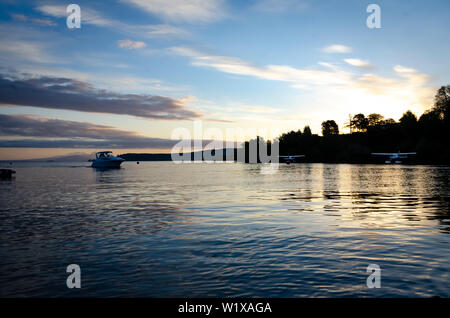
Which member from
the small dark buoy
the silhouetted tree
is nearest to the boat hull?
the small dark buoy

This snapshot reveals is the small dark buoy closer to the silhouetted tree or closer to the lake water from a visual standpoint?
the lake water

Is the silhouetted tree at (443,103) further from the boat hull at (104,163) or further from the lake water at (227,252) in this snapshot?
the lake water at (227,252)

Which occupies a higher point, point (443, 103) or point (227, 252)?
point (443, 103)

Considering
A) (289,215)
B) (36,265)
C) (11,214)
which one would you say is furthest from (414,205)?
(11,214)

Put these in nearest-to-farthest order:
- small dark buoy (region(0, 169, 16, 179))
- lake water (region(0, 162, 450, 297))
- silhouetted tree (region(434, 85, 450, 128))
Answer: lake water (region(0, 162, 450, 297)) → small dark buoy (region(0, 169, 16, 179)) → silhouetted tree (region(434, 85, 450, 128))

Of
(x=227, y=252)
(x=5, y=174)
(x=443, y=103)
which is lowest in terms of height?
(x=227, y=252)

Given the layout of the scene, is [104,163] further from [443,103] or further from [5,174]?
[443,103]

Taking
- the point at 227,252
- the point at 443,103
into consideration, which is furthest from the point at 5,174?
the point at 443,103

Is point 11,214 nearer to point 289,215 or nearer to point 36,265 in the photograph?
point 36,265
